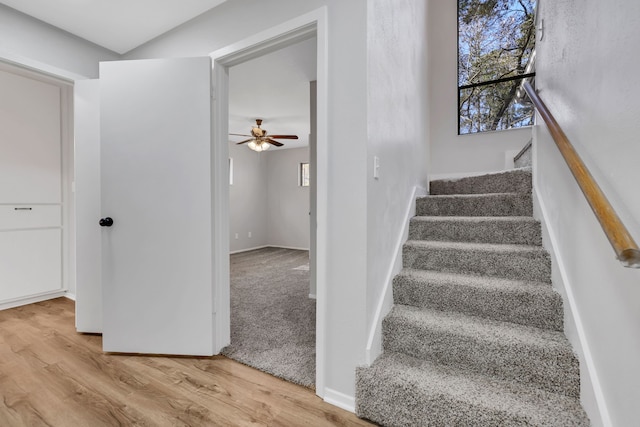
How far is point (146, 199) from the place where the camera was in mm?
1988

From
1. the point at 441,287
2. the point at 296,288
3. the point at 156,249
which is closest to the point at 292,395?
the point at 441,287

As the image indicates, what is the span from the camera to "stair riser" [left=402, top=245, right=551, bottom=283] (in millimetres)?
1712

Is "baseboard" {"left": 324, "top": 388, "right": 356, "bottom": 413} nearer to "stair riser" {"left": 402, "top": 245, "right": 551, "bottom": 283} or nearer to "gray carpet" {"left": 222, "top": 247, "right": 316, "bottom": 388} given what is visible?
"gray carpet" {"left": 222, "top": 247, "right": 316, "bottom": 388}

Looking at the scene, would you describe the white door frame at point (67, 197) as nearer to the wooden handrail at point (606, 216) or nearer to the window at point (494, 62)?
the wooden handrail at point (606, 216)

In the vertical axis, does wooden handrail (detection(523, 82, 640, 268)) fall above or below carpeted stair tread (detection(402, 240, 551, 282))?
above

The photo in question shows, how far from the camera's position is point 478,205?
2.36 metres

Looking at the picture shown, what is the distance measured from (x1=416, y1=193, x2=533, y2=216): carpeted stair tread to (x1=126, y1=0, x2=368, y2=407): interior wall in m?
1.25

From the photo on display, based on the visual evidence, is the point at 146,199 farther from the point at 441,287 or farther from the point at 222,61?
the point at 441,287

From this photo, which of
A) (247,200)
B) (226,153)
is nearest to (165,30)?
(226,153)

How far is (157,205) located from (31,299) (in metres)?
2.51

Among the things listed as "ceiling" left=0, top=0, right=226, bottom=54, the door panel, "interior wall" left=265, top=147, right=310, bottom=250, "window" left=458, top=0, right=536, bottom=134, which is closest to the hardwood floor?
the door panel

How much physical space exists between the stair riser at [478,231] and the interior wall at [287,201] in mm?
4609

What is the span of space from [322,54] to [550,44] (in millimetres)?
1446

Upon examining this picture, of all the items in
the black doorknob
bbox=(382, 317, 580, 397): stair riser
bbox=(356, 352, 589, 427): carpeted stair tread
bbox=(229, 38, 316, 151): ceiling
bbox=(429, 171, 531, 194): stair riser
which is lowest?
bbox=(356, 352, 589, 427): carpeted stair tread
